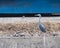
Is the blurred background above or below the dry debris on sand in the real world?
above

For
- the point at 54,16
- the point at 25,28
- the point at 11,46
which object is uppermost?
the point at 54,16

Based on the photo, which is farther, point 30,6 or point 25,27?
point 30,6

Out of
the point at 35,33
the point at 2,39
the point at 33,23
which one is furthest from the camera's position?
the point at 33,23

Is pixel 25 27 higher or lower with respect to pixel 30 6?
lower

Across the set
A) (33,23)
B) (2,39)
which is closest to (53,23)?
(33,23)

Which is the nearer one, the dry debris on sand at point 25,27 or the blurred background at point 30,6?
the dry debris on sand at point 25,27

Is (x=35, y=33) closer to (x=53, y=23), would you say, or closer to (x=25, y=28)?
(x=25, y=28)

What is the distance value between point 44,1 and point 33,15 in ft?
2.24

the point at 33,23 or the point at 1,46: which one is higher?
the point at 33,23

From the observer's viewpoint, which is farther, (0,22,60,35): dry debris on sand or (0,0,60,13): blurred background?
(0,0,60,13): blurred background

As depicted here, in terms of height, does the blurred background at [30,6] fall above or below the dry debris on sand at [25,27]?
above

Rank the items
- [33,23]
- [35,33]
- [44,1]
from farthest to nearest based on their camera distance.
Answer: [44,1] < [33,23] < [35,33]

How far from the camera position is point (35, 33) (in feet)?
22.3

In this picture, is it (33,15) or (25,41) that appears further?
(33,15)
